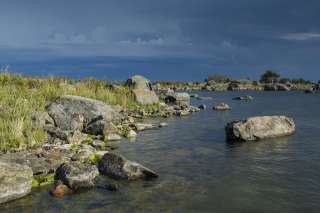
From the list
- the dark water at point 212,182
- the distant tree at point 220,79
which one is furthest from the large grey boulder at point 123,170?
the distant tree at point 220,79

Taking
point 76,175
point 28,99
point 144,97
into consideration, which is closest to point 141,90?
point 144,97

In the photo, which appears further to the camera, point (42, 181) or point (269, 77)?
point (269, 77)

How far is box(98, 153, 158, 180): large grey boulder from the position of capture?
15.7 metres

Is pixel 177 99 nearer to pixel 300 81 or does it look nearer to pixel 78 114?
pixel 78 114

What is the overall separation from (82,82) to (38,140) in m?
26.4

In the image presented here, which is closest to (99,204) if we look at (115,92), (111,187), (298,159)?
(111,187)

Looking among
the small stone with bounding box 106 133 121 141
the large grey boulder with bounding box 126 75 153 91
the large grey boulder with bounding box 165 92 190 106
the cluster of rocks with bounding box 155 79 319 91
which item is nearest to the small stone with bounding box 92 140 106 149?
the small stone with bounding box 106 133 121 141

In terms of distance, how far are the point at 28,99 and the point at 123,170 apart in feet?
53.5

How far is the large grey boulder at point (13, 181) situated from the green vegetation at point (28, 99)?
5.49m

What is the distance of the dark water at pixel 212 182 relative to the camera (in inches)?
498

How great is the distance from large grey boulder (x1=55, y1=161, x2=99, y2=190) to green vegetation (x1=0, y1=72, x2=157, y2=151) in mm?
5283

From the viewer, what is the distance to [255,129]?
24.7 meters

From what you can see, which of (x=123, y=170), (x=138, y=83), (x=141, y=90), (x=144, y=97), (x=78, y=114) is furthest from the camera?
(x=138, y=83)

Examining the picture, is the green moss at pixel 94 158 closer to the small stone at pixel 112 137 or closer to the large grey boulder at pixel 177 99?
the small stone at pixel 112 137
